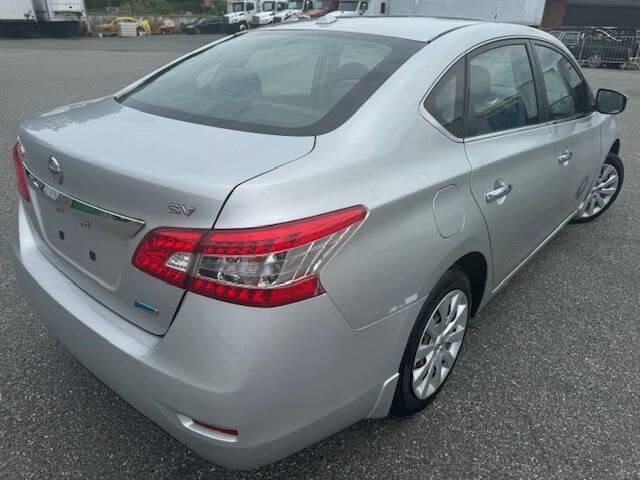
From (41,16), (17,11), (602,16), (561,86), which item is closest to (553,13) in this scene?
(602,16)

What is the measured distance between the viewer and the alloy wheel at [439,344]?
2127 millimetres

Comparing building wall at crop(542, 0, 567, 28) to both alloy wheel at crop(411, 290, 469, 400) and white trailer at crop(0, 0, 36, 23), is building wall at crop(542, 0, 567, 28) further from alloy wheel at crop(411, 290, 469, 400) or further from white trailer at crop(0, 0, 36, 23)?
alloy wheel at crop(411, 290, 469, 400)

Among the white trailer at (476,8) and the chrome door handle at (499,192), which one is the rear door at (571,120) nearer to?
the chrome door handle at (499,192)

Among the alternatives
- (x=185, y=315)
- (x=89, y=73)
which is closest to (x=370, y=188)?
(x=185, y=315)

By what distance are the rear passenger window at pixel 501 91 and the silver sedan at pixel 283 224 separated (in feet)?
0.05

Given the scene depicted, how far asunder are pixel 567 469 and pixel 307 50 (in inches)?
83.2

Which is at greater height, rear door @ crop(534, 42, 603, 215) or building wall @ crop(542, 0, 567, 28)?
rear door @ crop(534, 42, 603, 215)

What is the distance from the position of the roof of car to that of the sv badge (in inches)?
53.7

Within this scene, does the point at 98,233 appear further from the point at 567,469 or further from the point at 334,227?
the point at 567,469

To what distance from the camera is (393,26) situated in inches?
97.0

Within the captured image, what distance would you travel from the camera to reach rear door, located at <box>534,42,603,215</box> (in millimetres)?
2953

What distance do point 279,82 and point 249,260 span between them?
1.15 m

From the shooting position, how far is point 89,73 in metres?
13.1

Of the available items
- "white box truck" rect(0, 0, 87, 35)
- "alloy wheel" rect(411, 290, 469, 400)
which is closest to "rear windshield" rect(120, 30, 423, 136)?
"alloy wheel" rect(411, 290, 469, 400)
